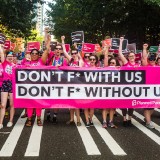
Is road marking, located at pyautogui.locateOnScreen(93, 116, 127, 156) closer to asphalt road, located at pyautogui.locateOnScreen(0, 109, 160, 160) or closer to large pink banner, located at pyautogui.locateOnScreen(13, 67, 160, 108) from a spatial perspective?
asphalt road, located at pyautogui.locateOnScreen(0, 109, 160, 160)

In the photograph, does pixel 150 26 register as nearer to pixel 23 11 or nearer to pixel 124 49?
pixel 23 11

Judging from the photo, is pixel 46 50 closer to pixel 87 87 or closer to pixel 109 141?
pixel 87 87

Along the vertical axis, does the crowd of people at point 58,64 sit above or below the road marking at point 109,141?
above

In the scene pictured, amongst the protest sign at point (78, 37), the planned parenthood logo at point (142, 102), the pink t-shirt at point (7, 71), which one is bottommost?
the planned parenthood logo at point (142, 102)

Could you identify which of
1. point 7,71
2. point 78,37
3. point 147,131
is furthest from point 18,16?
point 147,131

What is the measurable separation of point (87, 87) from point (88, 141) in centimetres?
205

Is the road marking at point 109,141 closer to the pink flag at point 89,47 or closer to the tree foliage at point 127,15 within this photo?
the pink flag at point 89,47

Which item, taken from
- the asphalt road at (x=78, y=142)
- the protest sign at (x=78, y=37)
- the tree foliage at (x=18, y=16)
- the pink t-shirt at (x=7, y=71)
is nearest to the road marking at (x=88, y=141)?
the asphalt road at (x=78, y=142)

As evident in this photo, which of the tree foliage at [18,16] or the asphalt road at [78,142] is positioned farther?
the tree foliage at [18,16]

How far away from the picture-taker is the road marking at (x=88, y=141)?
7328 mm

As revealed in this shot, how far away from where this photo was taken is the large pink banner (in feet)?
32.3

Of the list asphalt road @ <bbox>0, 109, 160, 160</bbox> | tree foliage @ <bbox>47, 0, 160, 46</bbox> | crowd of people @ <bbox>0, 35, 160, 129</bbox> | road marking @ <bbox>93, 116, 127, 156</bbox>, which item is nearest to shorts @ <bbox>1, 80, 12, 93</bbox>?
crowd of people @ <bbox>0, 35, 160, 129</bbox>

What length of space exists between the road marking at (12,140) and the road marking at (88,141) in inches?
55.8

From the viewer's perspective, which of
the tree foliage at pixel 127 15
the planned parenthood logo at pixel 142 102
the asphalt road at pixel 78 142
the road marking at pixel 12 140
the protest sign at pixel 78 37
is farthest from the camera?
the tree foliage at pixel 127 15
